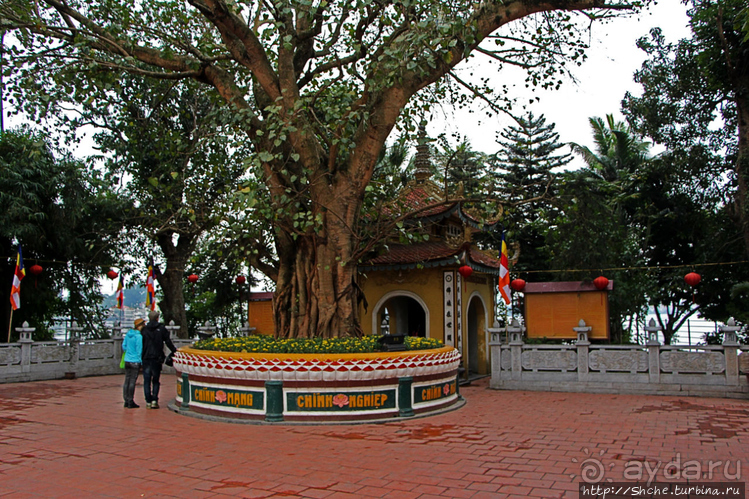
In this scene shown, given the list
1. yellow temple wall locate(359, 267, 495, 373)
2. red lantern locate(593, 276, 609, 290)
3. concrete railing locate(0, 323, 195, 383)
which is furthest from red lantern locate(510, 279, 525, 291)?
concrete railing locate(0, 323, 195, 383)

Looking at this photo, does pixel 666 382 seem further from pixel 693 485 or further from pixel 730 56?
pixel 730 56

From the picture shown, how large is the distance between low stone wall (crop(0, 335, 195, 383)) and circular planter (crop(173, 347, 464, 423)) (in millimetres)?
7125

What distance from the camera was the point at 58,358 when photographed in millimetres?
14789

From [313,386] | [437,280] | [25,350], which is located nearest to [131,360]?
[313,386]

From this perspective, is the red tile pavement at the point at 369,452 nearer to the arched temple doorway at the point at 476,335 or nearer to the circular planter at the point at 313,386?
the circular planter at the point at 313,386

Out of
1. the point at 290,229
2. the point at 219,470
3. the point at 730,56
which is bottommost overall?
the point at 219,470

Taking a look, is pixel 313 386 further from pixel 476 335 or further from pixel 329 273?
pixel 476 335

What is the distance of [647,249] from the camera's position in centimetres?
2381

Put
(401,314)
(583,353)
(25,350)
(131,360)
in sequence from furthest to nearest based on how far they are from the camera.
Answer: (401,314), (25,350), (583,353), (131,360)

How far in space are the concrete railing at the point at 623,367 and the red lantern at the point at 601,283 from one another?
0.97 meters

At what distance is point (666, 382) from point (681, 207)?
1255cm

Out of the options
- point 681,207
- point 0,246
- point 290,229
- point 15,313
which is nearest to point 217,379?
point 290,229

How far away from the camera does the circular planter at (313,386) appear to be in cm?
839

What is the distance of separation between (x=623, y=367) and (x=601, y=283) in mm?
1749
